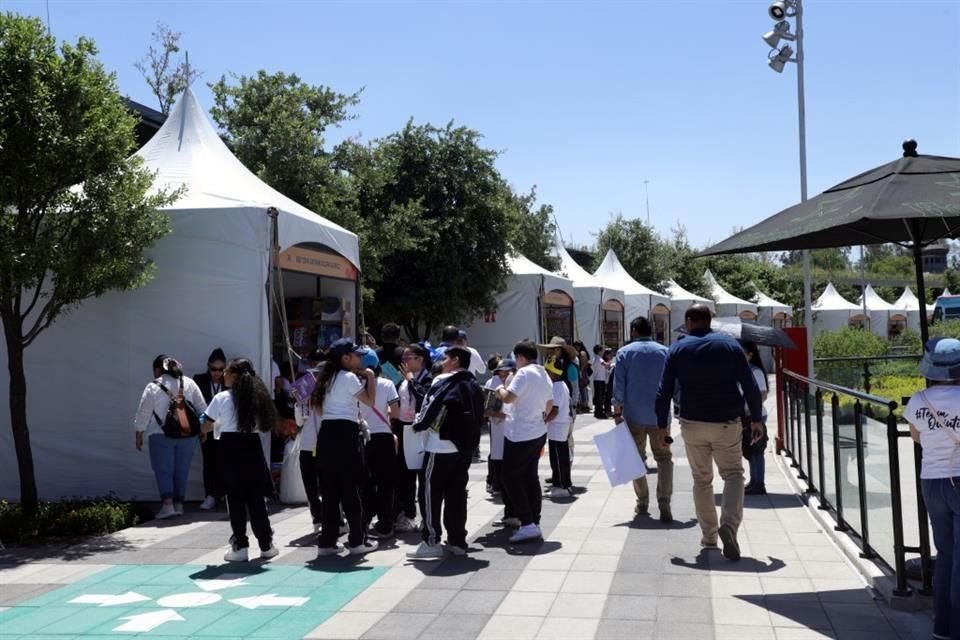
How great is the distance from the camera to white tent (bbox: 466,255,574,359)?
2200cm

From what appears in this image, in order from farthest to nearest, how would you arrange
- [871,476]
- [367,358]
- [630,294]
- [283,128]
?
[630,294] < [283,128] < [367,358] < [871,476]

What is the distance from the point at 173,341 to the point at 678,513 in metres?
5.83

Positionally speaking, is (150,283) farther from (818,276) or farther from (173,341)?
(818,276)

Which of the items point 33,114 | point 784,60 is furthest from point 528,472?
point 784,60

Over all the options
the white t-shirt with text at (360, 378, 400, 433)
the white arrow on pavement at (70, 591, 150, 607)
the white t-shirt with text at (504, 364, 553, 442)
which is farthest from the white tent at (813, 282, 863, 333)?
the white arrow on pavement at (70, 591, 150, 607)

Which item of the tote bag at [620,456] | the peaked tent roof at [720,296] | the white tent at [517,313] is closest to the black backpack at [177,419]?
the tote bag at [620,456]

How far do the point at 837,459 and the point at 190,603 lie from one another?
16.7ft

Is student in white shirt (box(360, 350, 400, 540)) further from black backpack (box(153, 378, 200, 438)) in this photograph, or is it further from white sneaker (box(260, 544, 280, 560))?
black backpack (box(153, 378, 200, 438))

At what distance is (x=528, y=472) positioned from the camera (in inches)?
321

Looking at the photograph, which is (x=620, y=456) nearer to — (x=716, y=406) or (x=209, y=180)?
(x=716, y=406)

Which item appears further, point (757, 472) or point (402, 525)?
point (757, 472)

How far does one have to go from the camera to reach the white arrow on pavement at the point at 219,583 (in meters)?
6.89

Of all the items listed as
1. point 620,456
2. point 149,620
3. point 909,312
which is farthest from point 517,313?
point 909,312

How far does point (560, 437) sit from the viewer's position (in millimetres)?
10188
